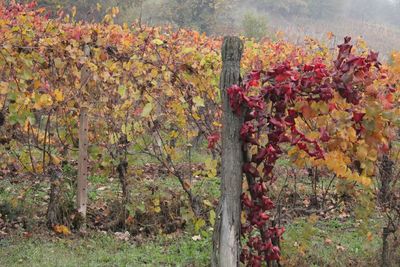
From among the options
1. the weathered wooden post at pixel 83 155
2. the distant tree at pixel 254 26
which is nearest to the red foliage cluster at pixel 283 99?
the weathered wooden post at pixel 83 155

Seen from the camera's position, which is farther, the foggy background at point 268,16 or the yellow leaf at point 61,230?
the foggy background at point 268,16

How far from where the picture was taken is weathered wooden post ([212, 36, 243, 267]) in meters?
2.75

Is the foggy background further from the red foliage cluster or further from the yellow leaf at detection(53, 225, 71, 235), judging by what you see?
the red foliage cluster

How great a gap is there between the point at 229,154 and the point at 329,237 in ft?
10.8

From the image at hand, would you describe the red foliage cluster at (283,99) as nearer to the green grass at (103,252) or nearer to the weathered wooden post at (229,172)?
the weathered wooden post at (229,172)

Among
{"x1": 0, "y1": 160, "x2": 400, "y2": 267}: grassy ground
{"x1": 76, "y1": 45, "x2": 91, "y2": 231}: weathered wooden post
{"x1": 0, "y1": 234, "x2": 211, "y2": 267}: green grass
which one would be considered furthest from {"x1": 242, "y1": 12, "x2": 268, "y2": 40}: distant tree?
{"x1": 0, "y1": 234, "x2": 211, "y2": 267}: green grass

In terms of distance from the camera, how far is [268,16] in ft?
169

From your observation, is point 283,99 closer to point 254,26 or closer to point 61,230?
point 61,230

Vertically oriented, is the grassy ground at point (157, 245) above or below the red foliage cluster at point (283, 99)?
below

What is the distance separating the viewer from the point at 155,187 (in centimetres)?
612

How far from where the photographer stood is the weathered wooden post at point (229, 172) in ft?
9.02

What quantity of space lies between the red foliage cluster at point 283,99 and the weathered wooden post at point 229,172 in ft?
0.16

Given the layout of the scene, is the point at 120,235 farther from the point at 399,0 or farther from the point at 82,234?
the point at 399,0

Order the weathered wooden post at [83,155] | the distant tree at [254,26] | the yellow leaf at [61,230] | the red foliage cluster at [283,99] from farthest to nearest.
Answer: the distant tree at [254,26], the weathered wooden post at [83,155], the yellow leaf at [61,230], the red foliage cluster at [283,99]
